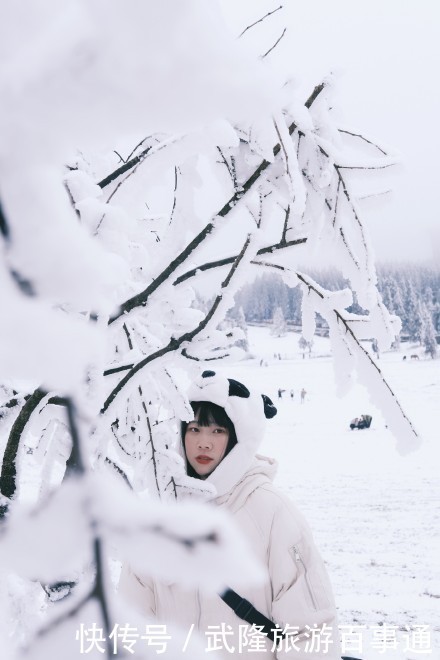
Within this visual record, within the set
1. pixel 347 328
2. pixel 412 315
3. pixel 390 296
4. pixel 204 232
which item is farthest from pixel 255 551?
pixel 390 296

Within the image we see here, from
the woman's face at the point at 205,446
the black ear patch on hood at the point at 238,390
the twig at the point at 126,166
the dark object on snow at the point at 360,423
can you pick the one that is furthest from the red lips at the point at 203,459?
the dark object on snow at the point at 360,423

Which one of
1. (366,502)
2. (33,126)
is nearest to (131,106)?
(33,126)

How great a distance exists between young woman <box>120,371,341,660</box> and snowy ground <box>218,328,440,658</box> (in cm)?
57

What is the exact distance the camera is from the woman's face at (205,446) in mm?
2119

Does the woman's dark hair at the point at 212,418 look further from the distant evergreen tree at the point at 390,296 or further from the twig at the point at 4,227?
the distant evergreen tree at the point at 390,296

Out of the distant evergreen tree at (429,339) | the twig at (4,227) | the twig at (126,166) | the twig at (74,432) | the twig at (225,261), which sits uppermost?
the twig at (126,166)

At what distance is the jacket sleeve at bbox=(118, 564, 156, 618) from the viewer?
192cm

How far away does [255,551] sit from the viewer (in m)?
1.78

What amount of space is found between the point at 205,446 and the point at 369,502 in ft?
35.8

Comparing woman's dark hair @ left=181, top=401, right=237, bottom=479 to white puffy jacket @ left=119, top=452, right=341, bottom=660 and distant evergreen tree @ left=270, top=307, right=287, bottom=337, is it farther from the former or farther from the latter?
distant evergreen tree @ left=270, top=307, right=287, bottom=337

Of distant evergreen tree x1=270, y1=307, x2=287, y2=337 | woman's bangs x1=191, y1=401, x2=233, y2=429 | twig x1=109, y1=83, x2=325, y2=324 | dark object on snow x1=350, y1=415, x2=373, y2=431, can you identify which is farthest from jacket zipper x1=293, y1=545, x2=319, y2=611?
distant evergreen tree x1=270, y1=307, x2=287, y2=337

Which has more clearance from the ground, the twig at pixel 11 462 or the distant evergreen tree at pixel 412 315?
the distant evergreen tree at pixel 412 315

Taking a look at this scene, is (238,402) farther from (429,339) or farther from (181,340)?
(429,339)

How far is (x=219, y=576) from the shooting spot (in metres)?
0.26
